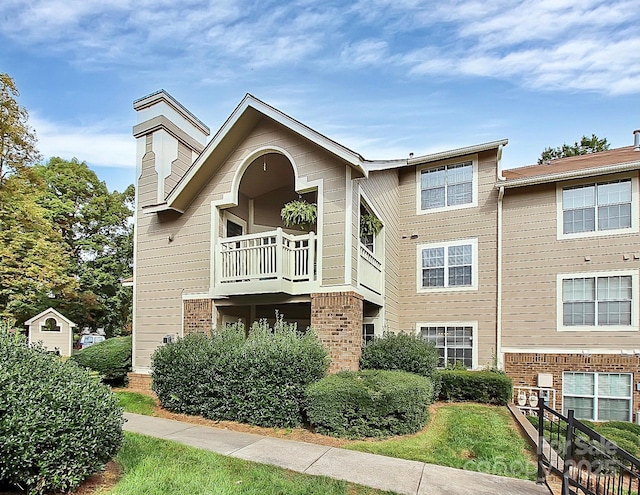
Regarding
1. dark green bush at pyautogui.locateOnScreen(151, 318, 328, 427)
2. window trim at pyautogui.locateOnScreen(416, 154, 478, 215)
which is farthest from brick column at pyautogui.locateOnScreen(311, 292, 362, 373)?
window trim at pyautogui.locateOnScreen(416, 154, 478, 215)

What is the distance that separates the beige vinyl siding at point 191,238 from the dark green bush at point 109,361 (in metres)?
0.50

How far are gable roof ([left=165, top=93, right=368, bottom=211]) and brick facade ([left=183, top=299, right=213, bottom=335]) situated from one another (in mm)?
2647

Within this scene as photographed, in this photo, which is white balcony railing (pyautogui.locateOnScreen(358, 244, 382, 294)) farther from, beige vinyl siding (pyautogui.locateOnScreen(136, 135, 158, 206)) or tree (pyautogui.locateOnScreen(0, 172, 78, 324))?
tree (pyautogui.locateOnScreen(0, 172, 78, 324))

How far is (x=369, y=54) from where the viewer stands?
11461mm

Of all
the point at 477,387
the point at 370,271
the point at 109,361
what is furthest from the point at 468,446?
the point at 109,361

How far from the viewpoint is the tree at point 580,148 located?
24.4 meters

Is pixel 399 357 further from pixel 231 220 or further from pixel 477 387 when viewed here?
pixel 231 220

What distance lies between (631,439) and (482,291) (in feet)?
16.5

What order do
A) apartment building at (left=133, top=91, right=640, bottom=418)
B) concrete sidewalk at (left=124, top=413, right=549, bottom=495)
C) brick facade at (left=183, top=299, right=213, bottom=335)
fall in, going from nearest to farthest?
concrete sidewalk at (left=124, top=413, right=549, bottom=495), apartment building at (left=133, top=91, right=640, bottom=418), brick facade at (left=183, top=299, right=213, bottom=335)

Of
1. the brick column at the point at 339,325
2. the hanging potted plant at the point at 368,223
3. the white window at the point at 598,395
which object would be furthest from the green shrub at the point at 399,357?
the white window at the point at 598,395

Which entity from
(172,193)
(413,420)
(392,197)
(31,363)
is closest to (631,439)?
(413,420)

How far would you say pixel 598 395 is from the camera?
37.5ft

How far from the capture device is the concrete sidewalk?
17.6ft

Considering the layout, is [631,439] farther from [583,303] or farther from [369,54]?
[369,54]
